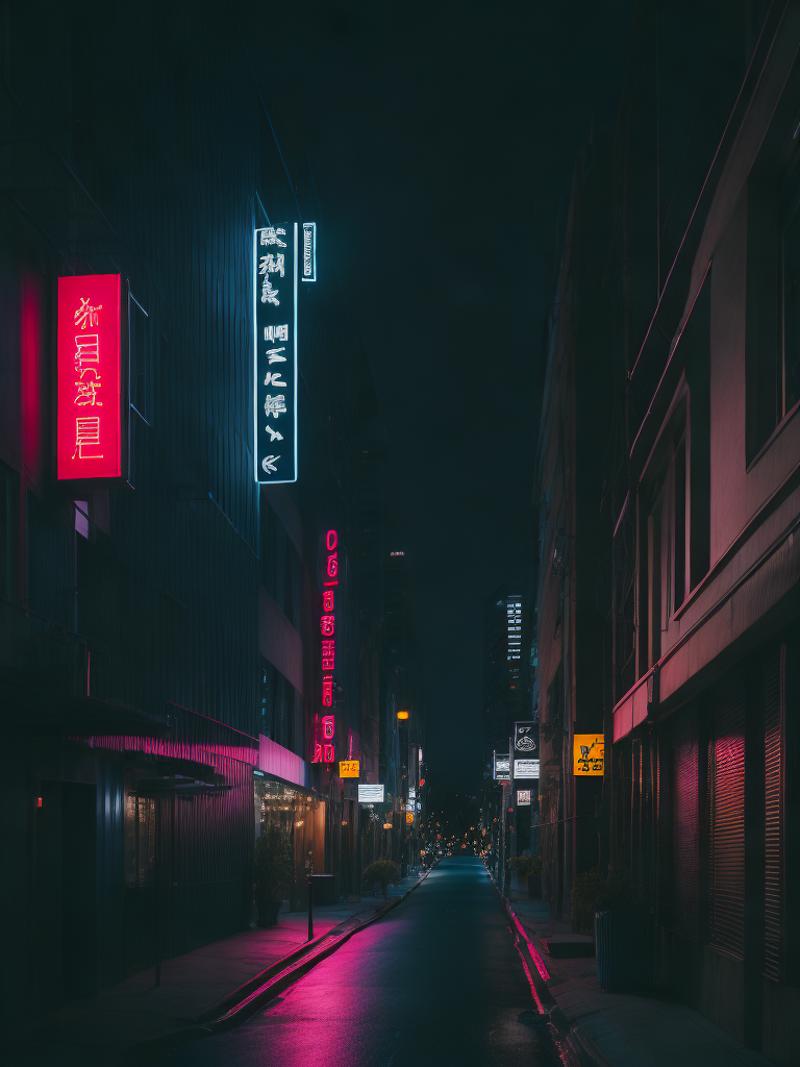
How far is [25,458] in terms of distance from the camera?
15570mm

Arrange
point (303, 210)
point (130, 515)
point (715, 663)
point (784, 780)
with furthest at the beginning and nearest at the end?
point (303, 210) < point (130, 515) < point (715, 663) < point (784, 780)

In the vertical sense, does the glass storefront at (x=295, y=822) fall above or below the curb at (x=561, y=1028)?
below

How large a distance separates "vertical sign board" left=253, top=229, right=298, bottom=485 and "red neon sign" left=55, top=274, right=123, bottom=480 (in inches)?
672

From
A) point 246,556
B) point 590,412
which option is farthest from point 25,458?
point 590,412

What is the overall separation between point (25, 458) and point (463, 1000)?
9.44m

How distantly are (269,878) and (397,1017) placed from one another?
16.3 meters

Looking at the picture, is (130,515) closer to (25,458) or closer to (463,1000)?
(25,458)

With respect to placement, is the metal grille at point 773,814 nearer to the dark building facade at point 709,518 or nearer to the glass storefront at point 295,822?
the dark building facade at point 709,518

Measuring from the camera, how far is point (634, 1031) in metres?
14.4

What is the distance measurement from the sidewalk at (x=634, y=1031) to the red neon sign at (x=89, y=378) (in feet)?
27.9

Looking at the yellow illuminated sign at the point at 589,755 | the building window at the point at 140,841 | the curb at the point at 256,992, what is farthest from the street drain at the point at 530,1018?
the yellow illuminated sign at the point at 589,755

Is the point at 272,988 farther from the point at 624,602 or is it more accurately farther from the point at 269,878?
the point at 269,878

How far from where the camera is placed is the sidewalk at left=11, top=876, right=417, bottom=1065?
13570mm

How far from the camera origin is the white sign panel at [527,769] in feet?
196
